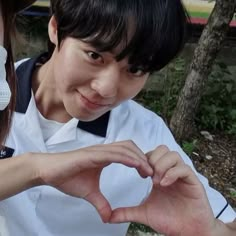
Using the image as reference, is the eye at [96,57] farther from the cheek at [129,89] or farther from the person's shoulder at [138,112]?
the person's shoulder at [138,112]

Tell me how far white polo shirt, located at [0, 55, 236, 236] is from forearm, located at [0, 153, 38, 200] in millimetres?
280

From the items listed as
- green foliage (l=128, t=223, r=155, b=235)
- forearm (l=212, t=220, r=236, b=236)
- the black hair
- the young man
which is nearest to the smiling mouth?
the young man

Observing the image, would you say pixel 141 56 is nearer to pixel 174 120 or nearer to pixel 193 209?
pixel 193 209

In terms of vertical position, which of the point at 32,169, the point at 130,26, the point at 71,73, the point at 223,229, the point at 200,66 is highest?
the point at 130,26

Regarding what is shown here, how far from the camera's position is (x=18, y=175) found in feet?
3.55

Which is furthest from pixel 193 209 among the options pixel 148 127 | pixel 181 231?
pixel 148 127

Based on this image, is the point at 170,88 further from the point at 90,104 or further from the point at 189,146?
the point at 90,104

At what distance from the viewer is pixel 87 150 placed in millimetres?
1039

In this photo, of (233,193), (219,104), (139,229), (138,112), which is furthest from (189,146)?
(138,112)

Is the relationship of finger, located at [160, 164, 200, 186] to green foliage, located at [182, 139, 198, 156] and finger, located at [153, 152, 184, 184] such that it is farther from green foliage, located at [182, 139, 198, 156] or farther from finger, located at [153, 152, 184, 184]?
green foliage, located at [182, 139, 198, 156]

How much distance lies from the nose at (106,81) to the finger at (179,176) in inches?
9.5

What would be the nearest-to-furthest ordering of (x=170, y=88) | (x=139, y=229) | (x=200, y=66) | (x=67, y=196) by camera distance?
(x=67, y=196), (x=139, y=229), (x=200, y=66), (x=170, y=88)

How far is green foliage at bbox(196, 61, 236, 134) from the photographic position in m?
3.88

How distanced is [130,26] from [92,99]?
19 centimetres
